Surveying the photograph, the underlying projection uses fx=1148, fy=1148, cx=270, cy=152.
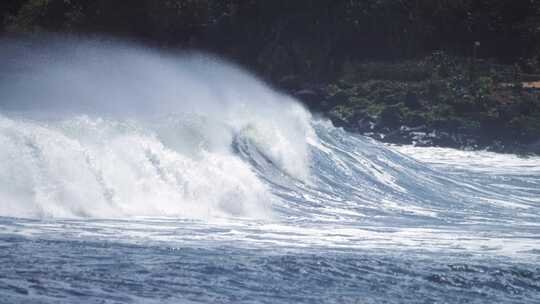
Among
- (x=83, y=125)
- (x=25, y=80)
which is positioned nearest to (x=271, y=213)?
(x=83, y=125)

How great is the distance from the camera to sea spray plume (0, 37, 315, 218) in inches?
638

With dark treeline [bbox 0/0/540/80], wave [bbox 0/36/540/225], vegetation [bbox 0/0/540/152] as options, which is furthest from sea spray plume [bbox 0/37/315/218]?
dark treeline [bbox 0/0/540/80]

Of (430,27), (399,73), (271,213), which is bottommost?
(271,213)

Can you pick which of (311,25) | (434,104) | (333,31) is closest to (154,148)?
(434,104)

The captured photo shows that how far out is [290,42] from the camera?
48188 mm

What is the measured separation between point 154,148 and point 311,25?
29967 mm

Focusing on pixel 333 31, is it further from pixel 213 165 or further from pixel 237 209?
pixel 237 209

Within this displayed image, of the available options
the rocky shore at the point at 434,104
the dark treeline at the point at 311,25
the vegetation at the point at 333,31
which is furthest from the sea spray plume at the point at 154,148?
the dark treeline at the point at 311,25

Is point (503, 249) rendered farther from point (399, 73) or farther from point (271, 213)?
point (399, 73)

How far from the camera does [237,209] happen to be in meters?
17.6

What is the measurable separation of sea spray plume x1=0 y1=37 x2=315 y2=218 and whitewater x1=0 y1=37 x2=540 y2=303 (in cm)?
4

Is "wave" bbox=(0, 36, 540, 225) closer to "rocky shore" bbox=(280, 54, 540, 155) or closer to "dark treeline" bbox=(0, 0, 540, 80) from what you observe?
"rocky shore" bbox=(280, 54, 540, 155)

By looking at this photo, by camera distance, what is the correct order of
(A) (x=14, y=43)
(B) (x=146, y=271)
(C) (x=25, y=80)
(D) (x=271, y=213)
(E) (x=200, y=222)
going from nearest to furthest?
1. (B) (x=146, y=271)
2. (E) (x=200, y=222)
3. (D) (x=271, y=213)
4. (C) (x=25, y=80)
5. (A) (x=14, y=43)

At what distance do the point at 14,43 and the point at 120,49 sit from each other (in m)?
4.42
